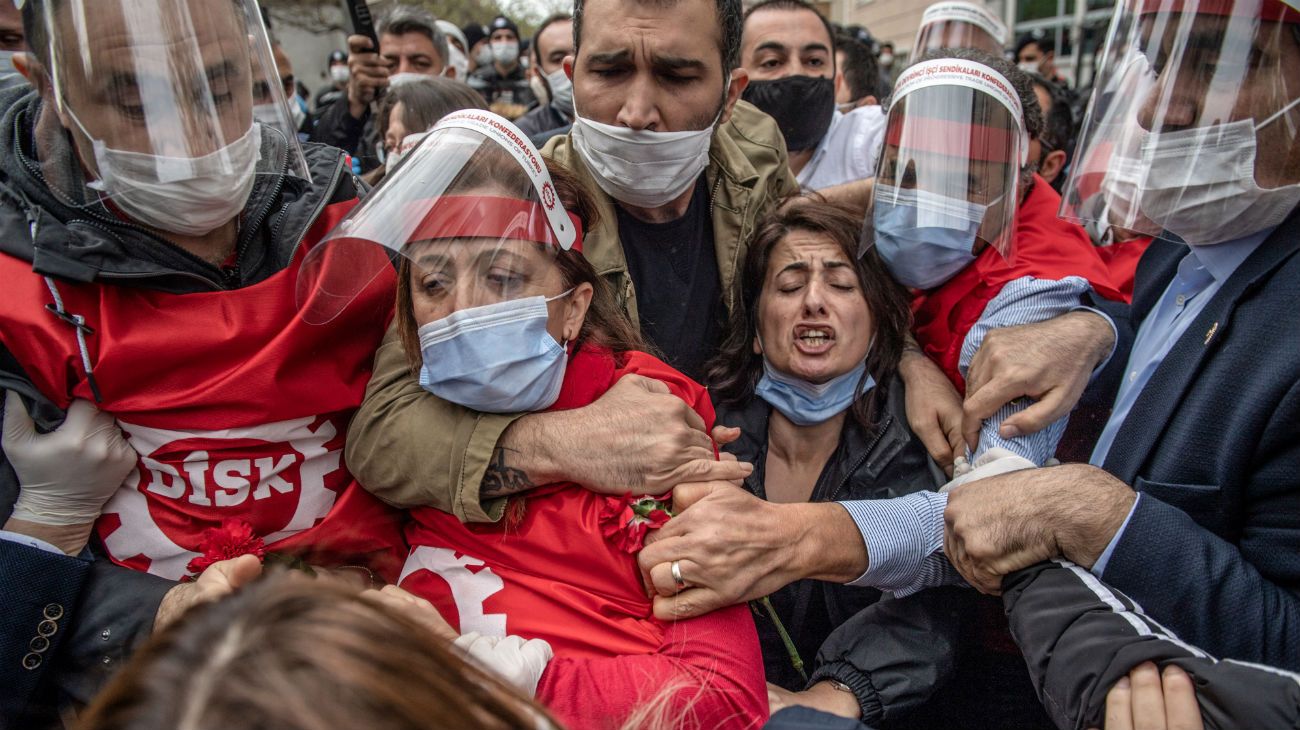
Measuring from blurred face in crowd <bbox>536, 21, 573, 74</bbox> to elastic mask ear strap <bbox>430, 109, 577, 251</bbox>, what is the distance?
4.93m

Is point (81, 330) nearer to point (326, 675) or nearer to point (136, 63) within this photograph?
point (136, 63)

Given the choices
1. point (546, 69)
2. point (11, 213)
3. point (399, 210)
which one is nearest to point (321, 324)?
point (399, 210)

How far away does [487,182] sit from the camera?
200cm

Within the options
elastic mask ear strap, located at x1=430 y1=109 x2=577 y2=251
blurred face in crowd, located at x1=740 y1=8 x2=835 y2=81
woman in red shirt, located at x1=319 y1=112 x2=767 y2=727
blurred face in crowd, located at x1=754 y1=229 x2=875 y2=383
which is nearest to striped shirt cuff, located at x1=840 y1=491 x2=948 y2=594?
woman in red shirt, located at x1=319 y1=112 x2=767 y2=727

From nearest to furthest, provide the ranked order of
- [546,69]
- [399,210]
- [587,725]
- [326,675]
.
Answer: [326,675], [587,725], [399,210], [546,69]

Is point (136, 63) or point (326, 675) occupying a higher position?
point (136, 63)

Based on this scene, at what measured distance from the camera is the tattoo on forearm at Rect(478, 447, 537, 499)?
1.95 metres

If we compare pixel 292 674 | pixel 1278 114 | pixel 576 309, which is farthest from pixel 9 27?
pixel 1278 114

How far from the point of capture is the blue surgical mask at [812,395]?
2.62 metres

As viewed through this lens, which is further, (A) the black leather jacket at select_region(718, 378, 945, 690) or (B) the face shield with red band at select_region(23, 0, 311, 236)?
Result: (A) the black leather jacket at select_region(718, 378, 945, 690)

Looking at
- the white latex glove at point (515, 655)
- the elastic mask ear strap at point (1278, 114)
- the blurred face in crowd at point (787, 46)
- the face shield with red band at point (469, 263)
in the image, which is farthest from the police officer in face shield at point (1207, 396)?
the blurred face in crowd at point (787, 46)

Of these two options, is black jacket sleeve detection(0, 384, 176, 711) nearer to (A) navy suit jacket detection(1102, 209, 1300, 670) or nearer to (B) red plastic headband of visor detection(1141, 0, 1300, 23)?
(A) navy suit jacket detection(1102, 209, 1300, 670)

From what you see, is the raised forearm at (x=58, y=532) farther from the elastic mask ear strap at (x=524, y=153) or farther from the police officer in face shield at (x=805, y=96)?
the police officer in face shield at (x=805, y=96)

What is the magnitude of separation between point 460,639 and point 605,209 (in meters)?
1.45
